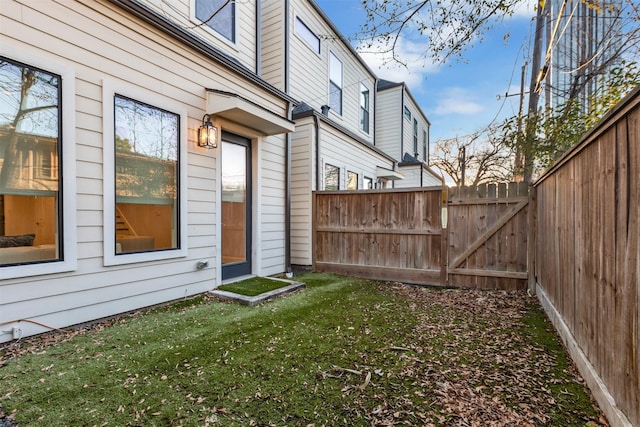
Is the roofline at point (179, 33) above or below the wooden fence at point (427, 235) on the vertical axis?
above

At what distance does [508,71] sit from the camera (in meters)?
5.12

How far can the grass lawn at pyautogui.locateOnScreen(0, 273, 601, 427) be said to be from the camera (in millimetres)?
1820

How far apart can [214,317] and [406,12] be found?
402cm

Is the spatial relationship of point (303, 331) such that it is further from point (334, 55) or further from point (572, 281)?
point (334, 55)

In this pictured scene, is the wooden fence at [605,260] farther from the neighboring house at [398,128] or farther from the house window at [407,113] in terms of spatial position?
the house window at [407,113]

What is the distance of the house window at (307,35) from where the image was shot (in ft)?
24.5

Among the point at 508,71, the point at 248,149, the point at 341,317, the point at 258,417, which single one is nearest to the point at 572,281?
the point at 341,317

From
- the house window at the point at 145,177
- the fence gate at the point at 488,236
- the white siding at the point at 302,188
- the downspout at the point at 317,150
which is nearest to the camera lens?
the house window at the point at 145,177

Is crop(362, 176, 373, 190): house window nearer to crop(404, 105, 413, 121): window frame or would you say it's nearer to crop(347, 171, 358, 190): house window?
crop(347, 171, 358, 190): house window

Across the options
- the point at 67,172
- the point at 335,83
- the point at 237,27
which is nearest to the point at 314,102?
the point at 335,83

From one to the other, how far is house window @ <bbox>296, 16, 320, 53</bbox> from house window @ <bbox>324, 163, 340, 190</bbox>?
3243mm

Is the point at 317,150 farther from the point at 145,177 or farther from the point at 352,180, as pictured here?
the point at 145,177

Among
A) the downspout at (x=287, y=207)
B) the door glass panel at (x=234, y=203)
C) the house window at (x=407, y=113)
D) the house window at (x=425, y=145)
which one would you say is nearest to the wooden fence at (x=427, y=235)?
the downspout at (x=287, y=207)

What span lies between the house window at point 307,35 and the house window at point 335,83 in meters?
0.75
